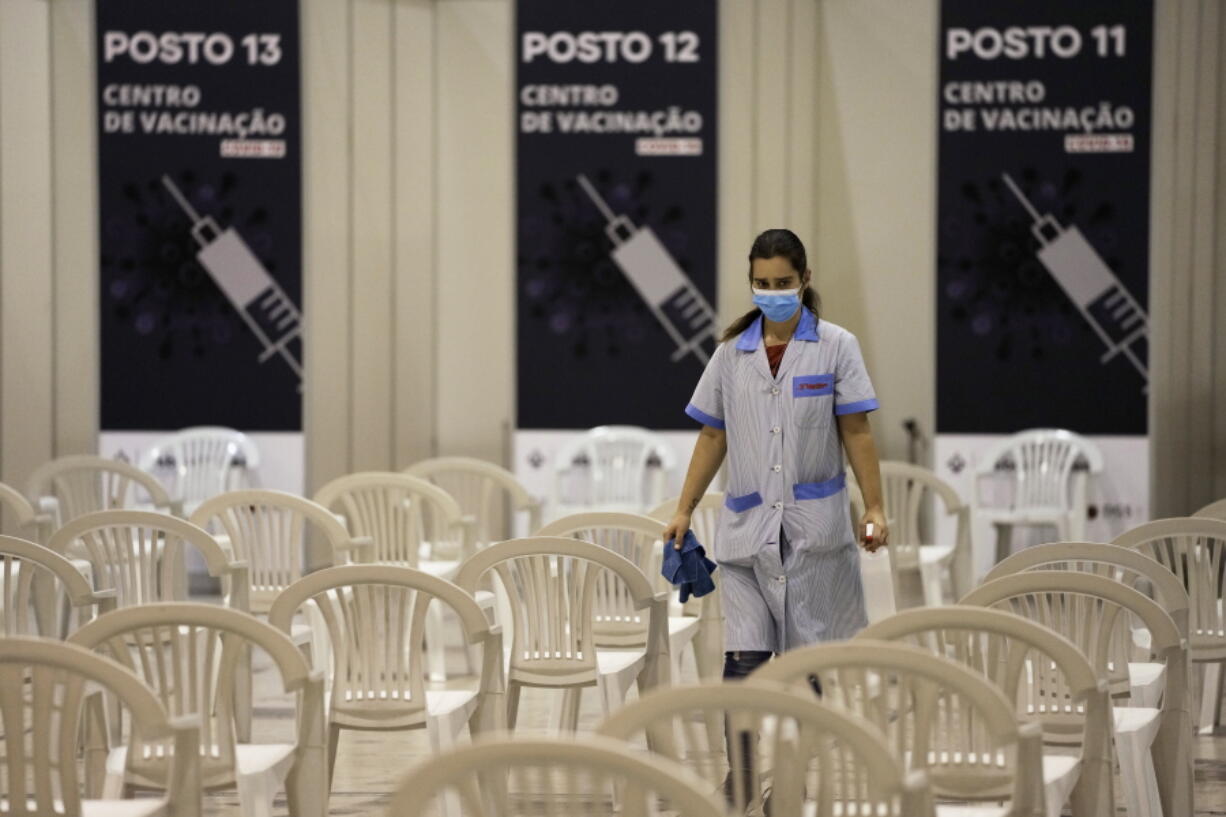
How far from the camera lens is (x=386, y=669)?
166 inches

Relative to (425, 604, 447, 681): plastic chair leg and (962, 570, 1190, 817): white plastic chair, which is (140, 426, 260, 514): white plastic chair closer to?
(425, 604, 447, 681): plastic chair leg

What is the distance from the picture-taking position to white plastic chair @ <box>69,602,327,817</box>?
335 cm

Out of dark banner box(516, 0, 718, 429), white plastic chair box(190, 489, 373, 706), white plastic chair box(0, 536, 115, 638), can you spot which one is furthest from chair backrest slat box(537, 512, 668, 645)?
dark banner box(516, 0, 718, 429)

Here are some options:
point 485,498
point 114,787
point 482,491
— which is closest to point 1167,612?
point 114,787

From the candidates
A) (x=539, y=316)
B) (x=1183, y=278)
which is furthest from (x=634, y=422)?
(x=1183, y=278)

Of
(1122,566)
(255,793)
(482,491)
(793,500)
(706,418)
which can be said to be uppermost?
(706,418)

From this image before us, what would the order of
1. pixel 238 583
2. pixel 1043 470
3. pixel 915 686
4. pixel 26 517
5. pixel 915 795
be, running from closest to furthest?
pixel 915 795, pixel 915 686, pixel 238 583, pixel 26 517, pixel 1043 470

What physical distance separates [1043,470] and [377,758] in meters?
5.12

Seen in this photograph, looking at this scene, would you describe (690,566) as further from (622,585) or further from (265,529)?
(265,529)

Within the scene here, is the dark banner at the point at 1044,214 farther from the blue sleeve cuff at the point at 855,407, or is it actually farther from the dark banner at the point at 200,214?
the blue sleeve cuff at the point at 855,407

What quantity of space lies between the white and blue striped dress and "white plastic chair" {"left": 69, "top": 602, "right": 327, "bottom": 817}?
4.32 feet

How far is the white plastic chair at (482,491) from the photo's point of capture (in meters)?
7.51

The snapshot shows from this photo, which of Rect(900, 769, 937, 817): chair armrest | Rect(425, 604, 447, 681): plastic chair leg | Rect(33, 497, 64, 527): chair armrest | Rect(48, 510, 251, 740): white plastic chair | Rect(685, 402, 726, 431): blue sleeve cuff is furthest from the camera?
Rect(33, 497, 64, 527): chair armrest

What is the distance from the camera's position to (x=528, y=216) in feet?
32.2
